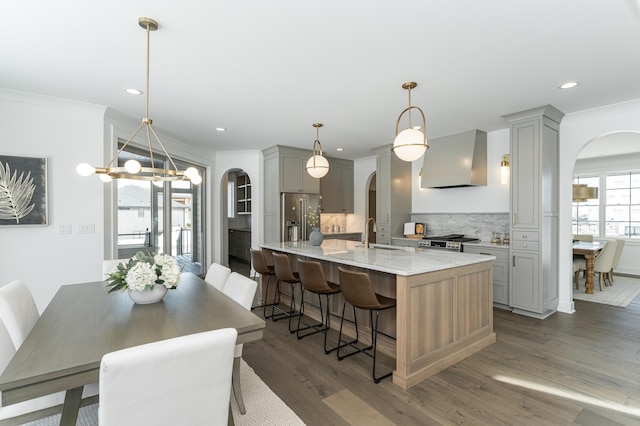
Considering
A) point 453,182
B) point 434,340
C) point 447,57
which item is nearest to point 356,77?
point 447,57

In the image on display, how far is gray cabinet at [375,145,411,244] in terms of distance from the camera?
5961mm

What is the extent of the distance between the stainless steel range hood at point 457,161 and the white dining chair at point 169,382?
4.65 meters

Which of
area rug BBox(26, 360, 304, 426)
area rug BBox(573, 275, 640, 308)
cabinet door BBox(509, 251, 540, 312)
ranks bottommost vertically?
area rug BBox(26, 360, 304, 426)

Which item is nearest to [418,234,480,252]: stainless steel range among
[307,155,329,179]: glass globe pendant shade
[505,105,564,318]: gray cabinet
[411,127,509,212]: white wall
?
[411,127,509,212]: white wall

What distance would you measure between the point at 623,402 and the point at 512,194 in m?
2.59

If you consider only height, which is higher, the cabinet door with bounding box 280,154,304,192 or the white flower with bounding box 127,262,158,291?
the cabinet door with bounding box 280,154,304,192

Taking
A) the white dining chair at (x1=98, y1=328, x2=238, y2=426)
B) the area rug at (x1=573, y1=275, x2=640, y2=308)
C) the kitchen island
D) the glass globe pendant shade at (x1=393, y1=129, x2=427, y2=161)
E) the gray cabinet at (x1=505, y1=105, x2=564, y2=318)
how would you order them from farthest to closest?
the area rug at (x1=573, y1=275, x2=640, y2=308) < the gray cabinet at (x1=505, y1=105, x2=564, y2=318) < the glass globe pendant shade at (x1=393, y1=129, x2=427, y2=161) < the kitchen island < the white dining chair at (x1=98, y1=328, x2=238, y2=426)

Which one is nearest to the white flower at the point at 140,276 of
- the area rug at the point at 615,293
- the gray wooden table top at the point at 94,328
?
the gray wooden table top at the point at 94,328

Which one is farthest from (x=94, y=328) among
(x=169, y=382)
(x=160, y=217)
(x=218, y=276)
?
(x=160, y=217)

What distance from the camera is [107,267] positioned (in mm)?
3068

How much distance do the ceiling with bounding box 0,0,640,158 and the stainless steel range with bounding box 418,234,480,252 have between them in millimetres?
1863

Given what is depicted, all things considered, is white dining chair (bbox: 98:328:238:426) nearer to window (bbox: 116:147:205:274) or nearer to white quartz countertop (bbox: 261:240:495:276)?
white quartz countertop (bbox: 261:240:495:276)

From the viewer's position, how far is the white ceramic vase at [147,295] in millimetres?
2020

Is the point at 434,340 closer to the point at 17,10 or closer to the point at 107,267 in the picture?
the point at 107,267
